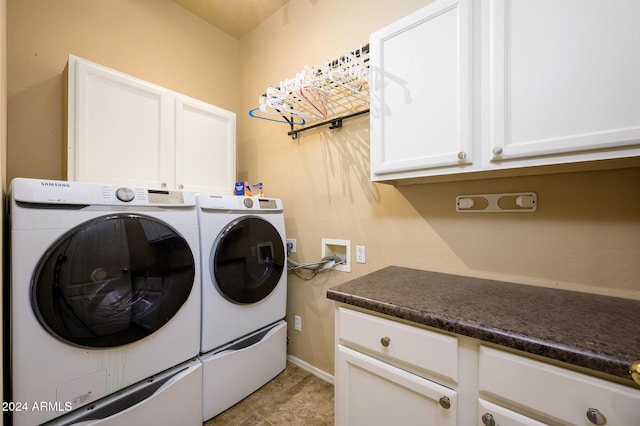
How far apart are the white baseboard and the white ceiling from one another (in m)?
2.97

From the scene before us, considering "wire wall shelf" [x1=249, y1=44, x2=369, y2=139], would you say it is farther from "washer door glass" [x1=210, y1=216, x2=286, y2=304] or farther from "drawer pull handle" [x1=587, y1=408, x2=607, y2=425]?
"drawer pull handle" [x1=587, y1=408, x2=607, y2=425]

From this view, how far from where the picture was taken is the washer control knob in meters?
1.18

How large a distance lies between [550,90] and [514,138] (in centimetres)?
18

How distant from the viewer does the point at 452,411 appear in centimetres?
81

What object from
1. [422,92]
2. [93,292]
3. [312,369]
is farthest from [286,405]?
[422,92]

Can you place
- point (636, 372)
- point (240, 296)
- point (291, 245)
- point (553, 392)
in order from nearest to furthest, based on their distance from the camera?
point (636, 372), point (553, 392), point (240, 296), point (291, 245)

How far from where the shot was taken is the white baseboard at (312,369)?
1886mm

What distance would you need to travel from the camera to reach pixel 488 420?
736 millimetres

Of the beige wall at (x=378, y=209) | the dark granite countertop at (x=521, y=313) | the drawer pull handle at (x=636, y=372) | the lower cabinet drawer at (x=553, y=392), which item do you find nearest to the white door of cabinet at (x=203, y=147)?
the beige wall at (x=378, y=209)

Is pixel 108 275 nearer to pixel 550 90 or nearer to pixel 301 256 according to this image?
pixel 301 256

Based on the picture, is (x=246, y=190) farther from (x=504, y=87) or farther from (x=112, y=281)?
(x=504, y=87)

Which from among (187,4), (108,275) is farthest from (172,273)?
(187,4)

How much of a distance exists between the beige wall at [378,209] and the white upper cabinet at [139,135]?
0.53 m

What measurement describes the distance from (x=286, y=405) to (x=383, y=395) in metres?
0.98
